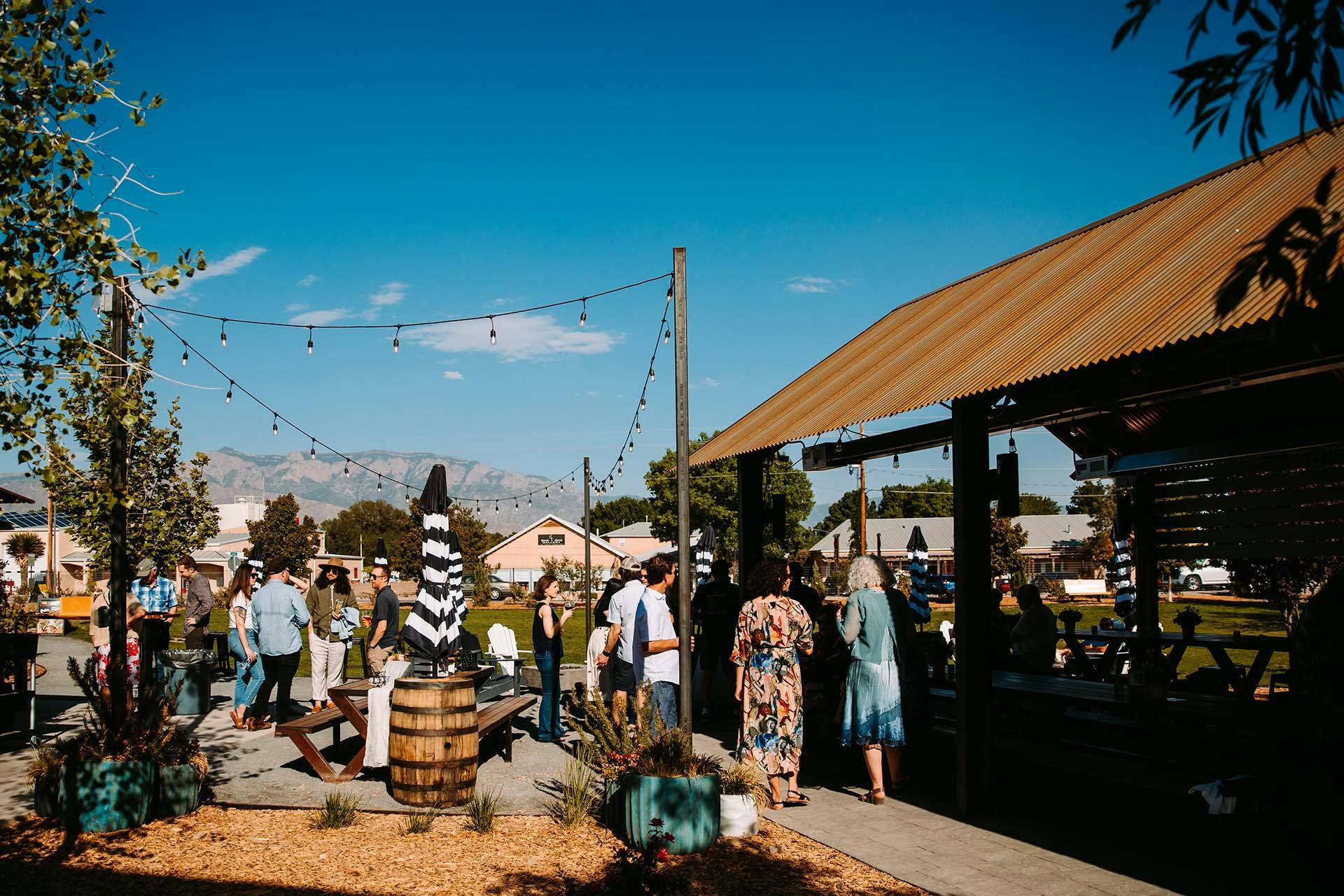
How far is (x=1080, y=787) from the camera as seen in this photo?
7984mm

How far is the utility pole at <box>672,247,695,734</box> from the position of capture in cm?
768

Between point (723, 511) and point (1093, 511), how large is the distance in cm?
3230

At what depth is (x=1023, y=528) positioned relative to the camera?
3125 inches

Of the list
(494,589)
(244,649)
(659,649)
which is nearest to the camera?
(659,649)

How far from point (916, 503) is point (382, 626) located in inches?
3728

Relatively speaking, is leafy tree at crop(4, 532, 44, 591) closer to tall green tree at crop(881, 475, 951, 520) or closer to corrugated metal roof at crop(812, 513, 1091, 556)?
corrugated metal roof at crop(812, 513, 1091, 556)

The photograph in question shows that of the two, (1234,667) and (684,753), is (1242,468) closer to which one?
(1234,667)

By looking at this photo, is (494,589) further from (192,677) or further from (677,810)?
(677,810)

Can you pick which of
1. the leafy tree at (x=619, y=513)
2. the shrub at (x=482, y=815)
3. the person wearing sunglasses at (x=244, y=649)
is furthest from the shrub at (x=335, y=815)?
the leafy tree at (x=619, y=513)

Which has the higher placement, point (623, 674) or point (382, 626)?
point (382, 626)

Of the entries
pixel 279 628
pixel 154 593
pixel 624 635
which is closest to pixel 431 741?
pixel 624 635

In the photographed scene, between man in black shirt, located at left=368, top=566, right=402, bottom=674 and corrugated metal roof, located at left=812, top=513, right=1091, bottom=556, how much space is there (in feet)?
206

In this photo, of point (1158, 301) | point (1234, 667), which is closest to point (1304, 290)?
point (1158, 301)

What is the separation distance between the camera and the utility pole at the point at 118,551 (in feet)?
22.8
